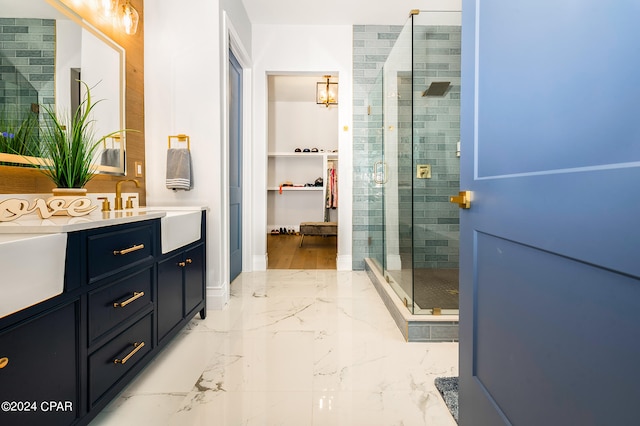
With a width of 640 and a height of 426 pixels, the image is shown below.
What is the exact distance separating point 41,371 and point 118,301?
17.2 inches

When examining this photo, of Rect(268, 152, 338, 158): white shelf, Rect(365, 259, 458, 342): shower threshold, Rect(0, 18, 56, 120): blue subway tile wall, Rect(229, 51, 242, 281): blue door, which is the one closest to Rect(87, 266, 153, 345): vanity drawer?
Rect(0, 18, 56, 120): blue subway tile wall

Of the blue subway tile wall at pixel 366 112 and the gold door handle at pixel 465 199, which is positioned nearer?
the gold door handle at pixel 465 199

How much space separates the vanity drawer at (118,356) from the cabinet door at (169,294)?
0.12 meters

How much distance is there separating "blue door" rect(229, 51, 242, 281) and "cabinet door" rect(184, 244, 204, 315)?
987 mm

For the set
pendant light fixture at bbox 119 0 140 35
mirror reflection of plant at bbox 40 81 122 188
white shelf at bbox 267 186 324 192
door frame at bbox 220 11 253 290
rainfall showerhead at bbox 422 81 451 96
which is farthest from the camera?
white shelf at bbox 267 186 324 192

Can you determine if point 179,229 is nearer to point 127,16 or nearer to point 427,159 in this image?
point 127,16

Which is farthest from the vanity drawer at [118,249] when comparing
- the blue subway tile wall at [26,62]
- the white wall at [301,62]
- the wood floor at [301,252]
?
the wood floor at [301,252]

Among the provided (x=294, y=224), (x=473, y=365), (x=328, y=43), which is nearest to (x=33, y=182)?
(x=473, y=365)

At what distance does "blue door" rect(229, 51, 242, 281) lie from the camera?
11.4 feet

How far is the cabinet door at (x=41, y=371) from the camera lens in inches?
37.1

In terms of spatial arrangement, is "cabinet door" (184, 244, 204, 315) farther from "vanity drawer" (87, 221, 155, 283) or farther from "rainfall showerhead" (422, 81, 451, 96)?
"rainfall showerhead" (422, 81, 451, 96)

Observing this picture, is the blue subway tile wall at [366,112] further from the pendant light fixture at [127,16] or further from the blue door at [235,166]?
the pendant light fixture at [127,16]

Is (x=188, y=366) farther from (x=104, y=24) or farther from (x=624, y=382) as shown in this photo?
(x=104, y=24)

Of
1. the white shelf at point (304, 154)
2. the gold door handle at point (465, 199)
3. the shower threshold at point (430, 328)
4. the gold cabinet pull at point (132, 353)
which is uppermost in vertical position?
the white shelf at point (304, 154)
